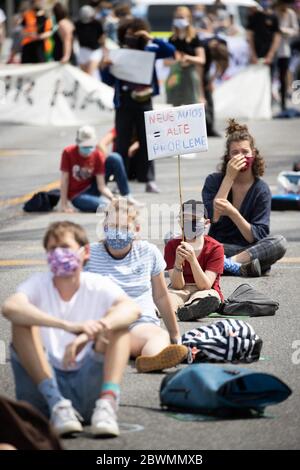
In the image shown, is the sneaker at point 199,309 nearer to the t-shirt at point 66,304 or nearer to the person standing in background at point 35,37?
the t-shirt at point 66,304

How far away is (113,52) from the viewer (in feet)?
51.9

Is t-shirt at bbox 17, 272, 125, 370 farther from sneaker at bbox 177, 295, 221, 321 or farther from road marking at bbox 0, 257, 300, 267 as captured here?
road marking at bbox 0, 257, 300, 267

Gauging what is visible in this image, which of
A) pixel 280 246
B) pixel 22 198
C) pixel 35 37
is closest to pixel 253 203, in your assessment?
pixel 280 246

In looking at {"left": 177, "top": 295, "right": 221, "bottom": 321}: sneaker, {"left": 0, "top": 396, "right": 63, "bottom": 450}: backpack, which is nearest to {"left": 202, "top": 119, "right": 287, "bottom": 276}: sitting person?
{"left": 177, "top": 295, "right": 221, "bottom": 321}: sneaker

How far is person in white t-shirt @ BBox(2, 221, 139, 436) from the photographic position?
6.35 meters

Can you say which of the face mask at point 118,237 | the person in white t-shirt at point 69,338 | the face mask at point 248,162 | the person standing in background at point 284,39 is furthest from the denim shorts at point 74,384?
the person standing in background at point 284,39

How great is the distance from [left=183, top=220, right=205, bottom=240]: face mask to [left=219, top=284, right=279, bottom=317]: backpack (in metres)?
0.51

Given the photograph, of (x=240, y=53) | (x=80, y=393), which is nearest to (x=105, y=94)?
(x=240, y=53)

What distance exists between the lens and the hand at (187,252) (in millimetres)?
8883

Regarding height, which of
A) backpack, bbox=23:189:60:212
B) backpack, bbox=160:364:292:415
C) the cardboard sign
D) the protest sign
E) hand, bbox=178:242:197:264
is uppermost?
the protest sign

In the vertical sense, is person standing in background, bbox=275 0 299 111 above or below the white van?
below

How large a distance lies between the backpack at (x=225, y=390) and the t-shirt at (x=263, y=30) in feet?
65.4
